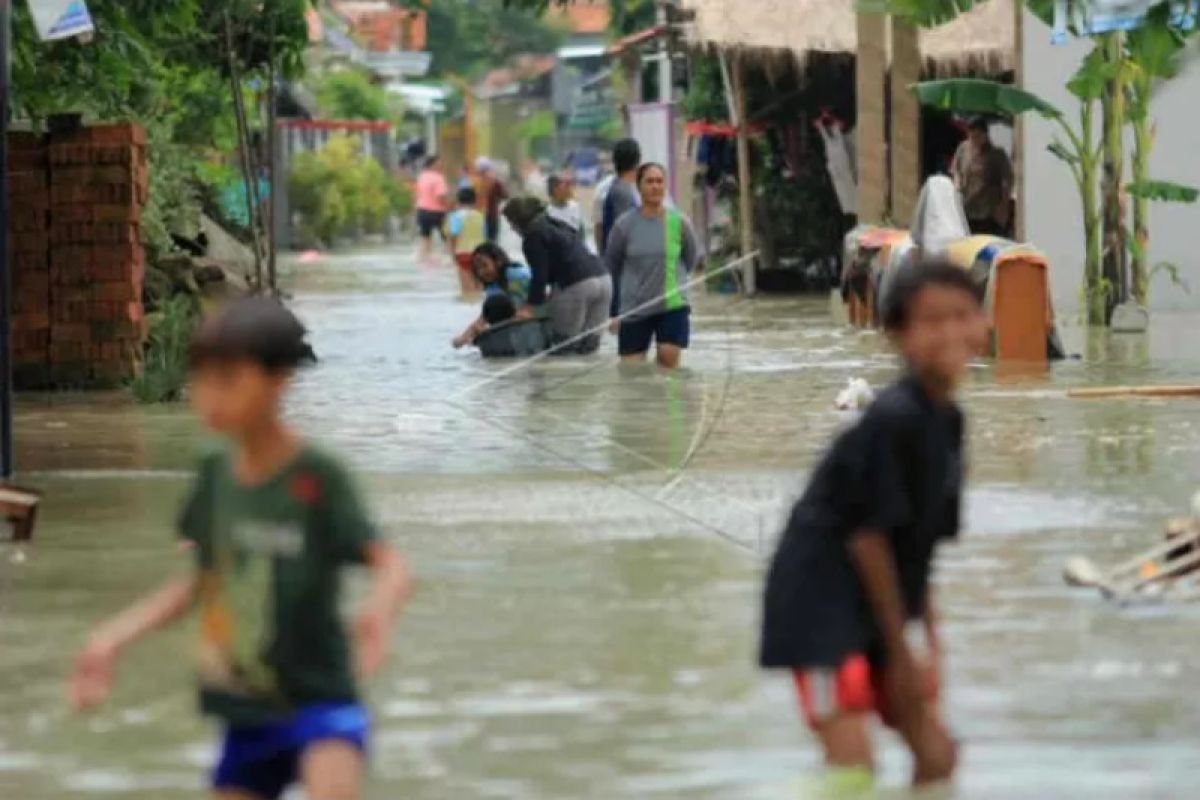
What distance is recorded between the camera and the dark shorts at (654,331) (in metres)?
20.8

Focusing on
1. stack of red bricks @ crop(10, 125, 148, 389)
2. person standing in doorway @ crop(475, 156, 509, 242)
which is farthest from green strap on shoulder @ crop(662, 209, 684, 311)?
person standing in doorway @ crop(475, 156, 509, 242)

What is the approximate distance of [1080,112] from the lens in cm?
2573

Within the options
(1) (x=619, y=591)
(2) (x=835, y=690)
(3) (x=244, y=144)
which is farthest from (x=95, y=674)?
(3) (x=244, y=144)

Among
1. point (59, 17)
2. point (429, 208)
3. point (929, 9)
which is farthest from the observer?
point (429, 208)

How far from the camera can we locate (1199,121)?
27312 mm

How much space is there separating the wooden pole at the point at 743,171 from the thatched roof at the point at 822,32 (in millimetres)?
1023

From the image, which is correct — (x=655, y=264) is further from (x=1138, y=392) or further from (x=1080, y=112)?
(x=1080, y=112)

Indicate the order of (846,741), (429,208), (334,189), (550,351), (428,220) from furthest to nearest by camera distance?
1. (334,189)
2. (429,208)
3. (428,220)
4. (550,351)
5. (846,741)

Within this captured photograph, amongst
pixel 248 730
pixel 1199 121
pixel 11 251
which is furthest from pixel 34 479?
pixel 1199 121

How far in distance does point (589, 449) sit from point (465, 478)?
55.1 inches

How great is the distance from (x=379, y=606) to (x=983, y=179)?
74.1 feet

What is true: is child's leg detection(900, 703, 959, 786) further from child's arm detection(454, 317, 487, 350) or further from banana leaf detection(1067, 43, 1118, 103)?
banana leaf detection(1067, 43, 1118, 103)

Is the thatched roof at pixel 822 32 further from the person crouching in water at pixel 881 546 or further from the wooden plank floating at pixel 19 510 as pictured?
the person crouching in water at pixel 881 546

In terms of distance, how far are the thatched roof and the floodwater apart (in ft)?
33.0
